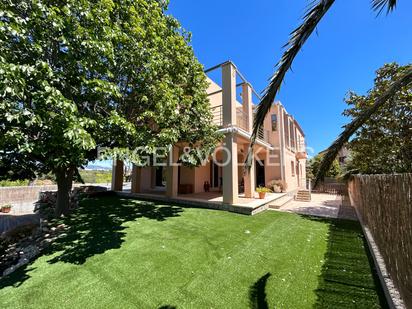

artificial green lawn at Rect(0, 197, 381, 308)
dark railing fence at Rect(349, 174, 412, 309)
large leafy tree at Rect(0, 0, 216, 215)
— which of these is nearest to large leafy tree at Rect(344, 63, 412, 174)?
artificial green lawn at Rect(0, 197, 381, 308)

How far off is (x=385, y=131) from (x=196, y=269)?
33.1 feet

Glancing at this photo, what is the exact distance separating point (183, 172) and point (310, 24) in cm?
1577

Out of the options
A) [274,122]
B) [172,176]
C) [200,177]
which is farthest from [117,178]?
[274,122]

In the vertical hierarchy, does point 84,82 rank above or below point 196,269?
above

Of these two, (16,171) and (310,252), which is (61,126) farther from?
(310,252)

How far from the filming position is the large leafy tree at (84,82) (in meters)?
4.86

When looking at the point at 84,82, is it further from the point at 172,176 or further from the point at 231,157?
the point at 172,176

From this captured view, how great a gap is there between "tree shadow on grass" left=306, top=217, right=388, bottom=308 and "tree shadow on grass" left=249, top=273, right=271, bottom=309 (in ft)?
3.11

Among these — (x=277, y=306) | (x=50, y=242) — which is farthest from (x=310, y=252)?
(x=50, y=242)

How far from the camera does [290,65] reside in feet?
9.95

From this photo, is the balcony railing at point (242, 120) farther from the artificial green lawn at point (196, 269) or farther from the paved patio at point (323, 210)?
the artificial green lawn at point (196, 269)

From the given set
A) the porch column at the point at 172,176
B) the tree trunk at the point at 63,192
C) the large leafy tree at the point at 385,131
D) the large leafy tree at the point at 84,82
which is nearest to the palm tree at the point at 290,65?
the large leafy tree at the point at 84,82

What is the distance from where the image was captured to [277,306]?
3.60 metres

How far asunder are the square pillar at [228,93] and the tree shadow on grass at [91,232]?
224 inches
